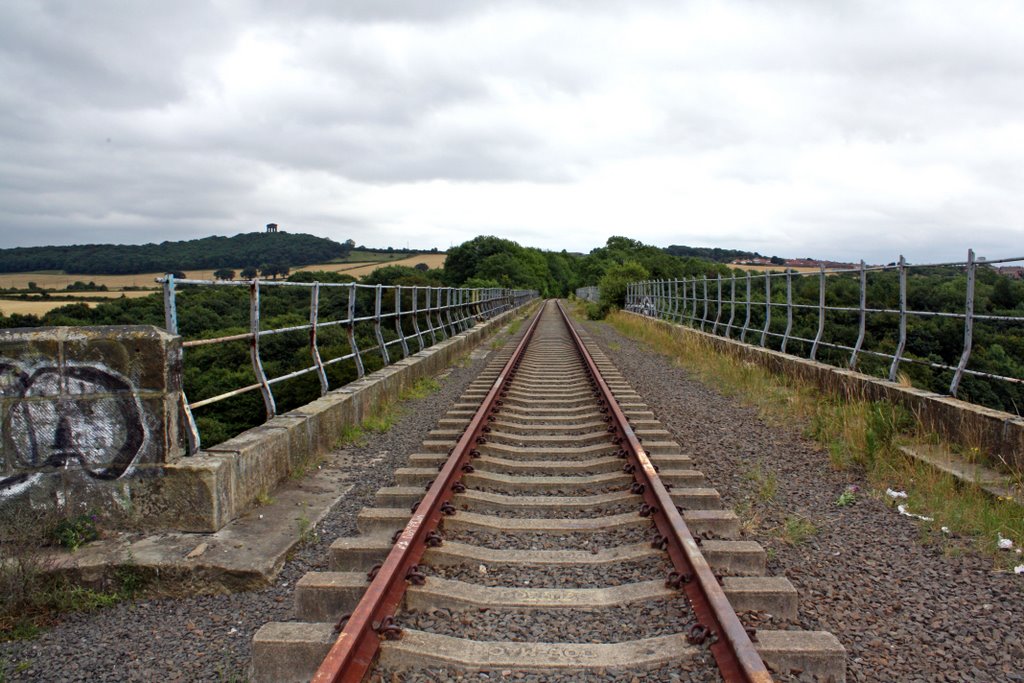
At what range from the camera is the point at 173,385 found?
4.41m

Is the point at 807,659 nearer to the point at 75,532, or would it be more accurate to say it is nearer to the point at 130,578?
the point at 130,578

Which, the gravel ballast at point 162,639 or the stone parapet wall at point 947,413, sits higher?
the stone parapet wall at point 947,413

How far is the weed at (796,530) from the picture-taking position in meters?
4.36

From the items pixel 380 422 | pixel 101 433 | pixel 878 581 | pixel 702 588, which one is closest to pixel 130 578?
pixel 101 433

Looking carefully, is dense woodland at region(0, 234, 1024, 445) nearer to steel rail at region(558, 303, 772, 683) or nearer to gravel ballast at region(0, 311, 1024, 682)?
gravel ballast at region(0, 311, 1024, 682)

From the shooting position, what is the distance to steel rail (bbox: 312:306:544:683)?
267cm

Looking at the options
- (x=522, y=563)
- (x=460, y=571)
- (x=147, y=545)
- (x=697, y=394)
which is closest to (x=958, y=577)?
(x=522, y=563)

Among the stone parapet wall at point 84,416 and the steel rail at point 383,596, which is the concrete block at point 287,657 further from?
the stone parapet wall at point 84,416

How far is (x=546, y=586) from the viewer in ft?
11.9

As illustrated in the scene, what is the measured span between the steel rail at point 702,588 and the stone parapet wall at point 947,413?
2.66 meters

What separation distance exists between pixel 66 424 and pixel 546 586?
3002 millimetres

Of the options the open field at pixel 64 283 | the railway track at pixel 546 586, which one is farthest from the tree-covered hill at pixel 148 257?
the railway track at pixel 546 586

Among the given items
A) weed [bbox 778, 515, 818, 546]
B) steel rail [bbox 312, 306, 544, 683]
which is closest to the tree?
weed [bbox 778, 515, 818, 546]

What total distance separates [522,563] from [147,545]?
2185 mm
